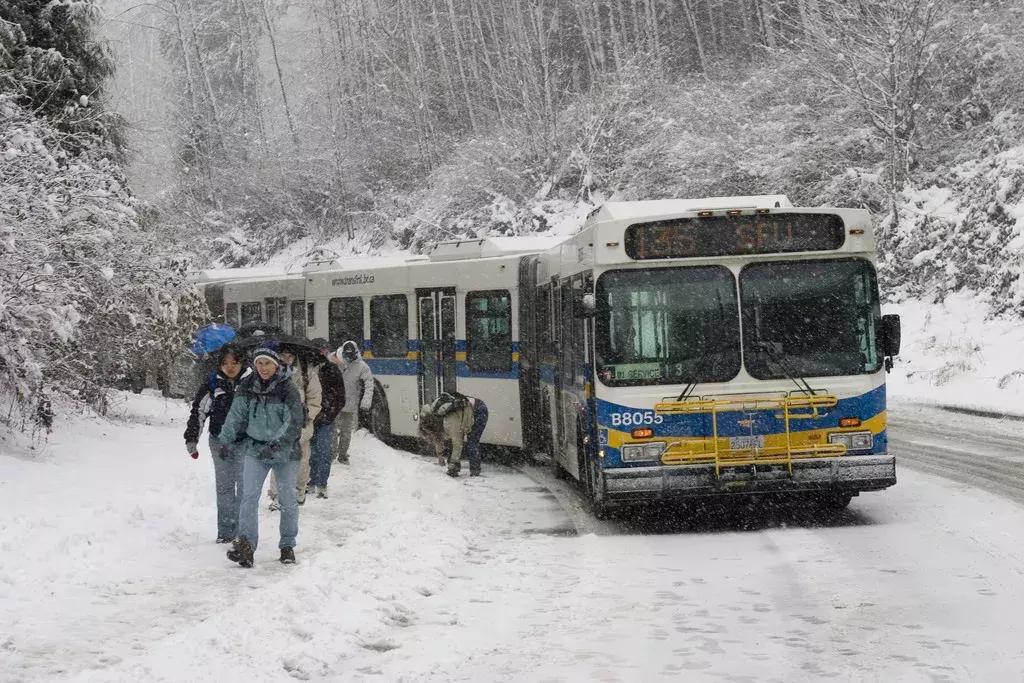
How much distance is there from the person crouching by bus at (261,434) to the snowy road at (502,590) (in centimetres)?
27

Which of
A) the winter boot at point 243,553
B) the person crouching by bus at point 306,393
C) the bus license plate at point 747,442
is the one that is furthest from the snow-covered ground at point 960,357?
the winter boot at point 243,553

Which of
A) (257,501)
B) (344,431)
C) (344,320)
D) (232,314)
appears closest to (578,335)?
(257,501)

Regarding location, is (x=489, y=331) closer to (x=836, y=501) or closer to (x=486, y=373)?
(x=486, y=373)

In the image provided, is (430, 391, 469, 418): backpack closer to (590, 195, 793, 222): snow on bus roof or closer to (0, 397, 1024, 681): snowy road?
(0, 397, 1024, 681): snowy road

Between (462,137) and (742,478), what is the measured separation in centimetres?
4525

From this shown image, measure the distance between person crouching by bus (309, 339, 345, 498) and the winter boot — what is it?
3.46 metres

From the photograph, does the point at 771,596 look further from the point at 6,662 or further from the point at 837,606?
the point at 6,662

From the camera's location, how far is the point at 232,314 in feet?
90.5

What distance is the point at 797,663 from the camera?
23.2 ft

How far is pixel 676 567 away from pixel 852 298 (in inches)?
127

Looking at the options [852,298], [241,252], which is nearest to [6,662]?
[852,298]

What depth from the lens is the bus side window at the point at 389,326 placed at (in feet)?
68.0

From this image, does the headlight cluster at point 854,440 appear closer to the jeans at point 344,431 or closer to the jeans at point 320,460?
the jeans at point 320,460

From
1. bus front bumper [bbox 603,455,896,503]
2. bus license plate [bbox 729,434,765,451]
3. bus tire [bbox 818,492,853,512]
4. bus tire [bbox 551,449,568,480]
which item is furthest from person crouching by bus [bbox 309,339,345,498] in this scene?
bus tire [bbox 818,492,853,512]
